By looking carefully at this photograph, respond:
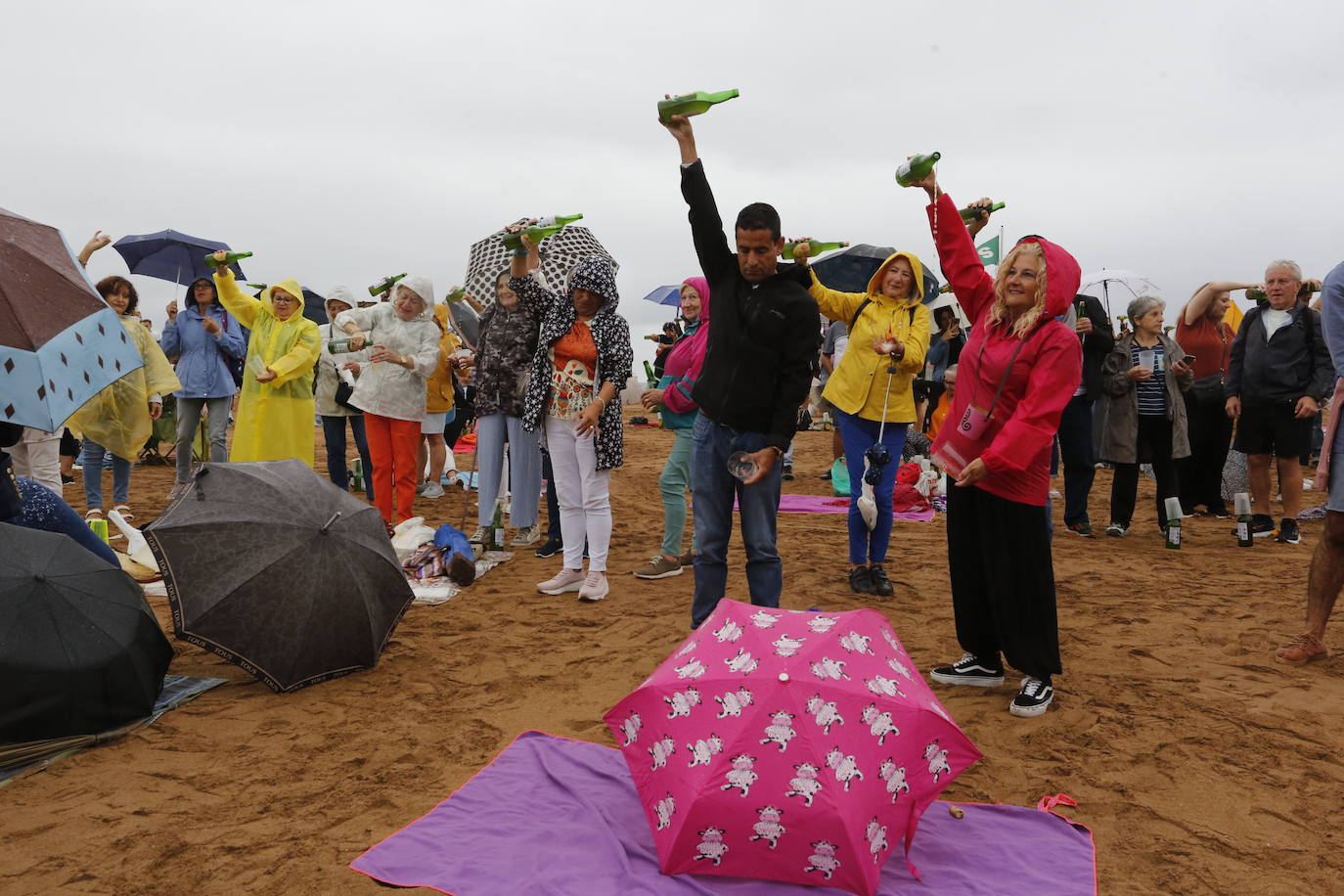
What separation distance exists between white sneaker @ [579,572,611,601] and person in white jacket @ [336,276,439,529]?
1954 millimetres

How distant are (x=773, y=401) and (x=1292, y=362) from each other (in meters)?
5.62

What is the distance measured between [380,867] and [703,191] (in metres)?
2.90

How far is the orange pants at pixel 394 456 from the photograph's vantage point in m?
6.93

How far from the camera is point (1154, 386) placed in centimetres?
789

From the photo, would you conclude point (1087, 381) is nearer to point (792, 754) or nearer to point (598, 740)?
point (598, 740)

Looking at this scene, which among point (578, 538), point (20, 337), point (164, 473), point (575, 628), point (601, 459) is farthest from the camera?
point (164, 473)

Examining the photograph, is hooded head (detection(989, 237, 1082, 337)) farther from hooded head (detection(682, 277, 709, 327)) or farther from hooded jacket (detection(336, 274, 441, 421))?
hooded jacket (detection(336, 274, 441, 421))

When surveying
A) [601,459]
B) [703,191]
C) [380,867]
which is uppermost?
[703,191]

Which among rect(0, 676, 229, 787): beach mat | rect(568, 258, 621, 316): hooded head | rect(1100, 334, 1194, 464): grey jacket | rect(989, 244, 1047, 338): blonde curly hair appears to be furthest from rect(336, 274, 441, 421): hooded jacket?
rect(1100, 334, 1194, 464): grey jacket

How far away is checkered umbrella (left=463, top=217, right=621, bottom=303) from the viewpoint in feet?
21.4

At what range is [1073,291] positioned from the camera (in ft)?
12.3

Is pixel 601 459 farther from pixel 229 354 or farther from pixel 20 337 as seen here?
pixel 229 354

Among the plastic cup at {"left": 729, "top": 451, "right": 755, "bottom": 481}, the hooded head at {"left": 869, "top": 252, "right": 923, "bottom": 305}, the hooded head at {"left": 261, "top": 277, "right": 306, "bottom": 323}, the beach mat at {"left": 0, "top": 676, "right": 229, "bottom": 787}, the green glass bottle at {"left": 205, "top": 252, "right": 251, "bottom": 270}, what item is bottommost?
the beach mat at {"left": 0, "top": 676, "right": 229, "bottom": 787}

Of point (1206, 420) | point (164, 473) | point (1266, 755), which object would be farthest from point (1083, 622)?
point (164, 473)
